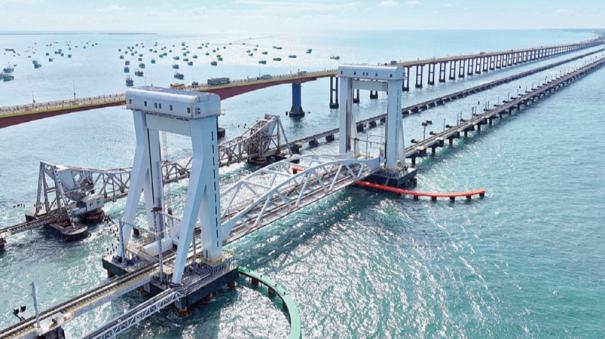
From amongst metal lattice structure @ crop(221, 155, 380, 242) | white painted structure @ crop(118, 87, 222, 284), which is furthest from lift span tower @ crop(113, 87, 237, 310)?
metal lattice structure @ crop(221, 155, 380, 242)

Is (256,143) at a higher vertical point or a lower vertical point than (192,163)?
lower

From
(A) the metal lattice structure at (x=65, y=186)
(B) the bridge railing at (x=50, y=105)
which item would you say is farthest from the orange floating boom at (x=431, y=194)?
(B) the bridge railing at (x=50, y=105)

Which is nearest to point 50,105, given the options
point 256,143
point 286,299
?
point 256,143

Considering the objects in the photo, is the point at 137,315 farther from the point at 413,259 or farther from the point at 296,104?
the point at 296,104

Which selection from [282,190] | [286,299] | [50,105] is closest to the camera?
[286,299]

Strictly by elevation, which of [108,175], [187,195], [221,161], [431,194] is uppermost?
[187,195]

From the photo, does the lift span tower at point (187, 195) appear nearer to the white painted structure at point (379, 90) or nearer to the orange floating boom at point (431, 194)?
the orange floating boom at point (431, 194)
